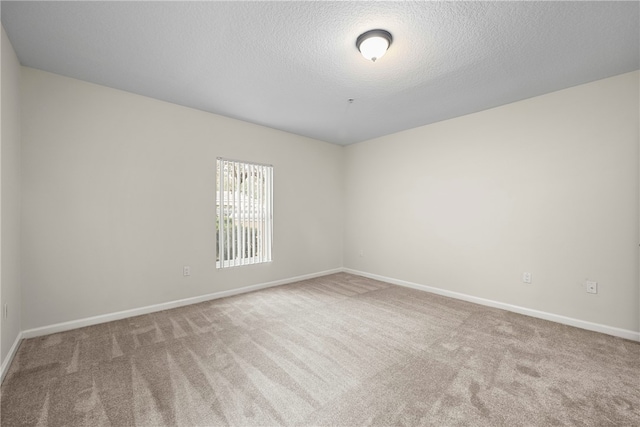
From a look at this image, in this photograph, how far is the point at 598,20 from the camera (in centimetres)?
197

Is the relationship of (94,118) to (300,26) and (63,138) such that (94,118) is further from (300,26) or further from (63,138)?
(300,26)

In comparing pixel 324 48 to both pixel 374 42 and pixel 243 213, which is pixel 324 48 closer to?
pixel 374 42

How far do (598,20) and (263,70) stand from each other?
2638mm

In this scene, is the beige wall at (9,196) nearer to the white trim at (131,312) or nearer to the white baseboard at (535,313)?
the white trim at (131,312)

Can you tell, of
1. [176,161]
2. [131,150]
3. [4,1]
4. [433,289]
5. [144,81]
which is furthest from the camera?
[433,289]

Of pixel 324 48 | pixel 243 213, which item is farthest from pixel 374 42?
pixel 243 213

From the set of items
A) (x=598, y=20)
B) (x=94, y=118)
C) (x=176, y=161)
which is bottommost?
(x=176, y=161)

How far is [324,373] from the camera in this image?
2094 mm

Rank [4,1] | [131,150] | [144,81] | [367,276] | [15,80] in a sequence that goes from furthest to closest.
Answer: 1. [367,276]
2. [131,150]
3. [144,81]
4. [15,80]
5. [4,1]

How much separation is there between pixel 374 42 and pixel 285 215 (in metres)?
3.11

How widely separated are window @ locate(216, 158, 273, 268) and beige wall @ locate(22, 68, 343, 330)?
0.13 meters

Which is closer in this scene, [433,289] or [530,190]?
[530,190]

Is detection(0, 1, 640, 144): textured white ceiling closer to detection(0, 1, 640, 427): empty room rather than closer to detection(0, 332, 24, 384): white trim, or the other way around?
detection(0, 1, 640, 427): empty room

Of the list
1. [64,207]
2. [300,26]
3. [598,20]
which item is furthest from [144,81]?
[598,20]
